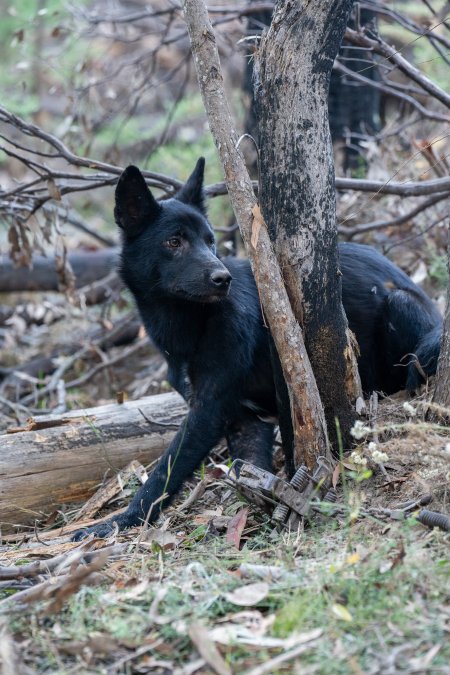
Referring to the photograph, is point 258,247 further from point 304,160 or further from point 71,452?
point 71,452

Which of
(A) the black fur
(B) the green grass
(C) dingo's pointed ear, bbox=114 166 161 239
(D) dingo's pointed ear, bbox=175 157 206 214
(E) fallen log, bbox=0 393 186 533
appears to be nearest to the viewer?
(B) the green grass

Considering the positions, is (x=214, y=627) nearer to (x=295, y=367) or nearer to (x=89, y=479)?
(x=295, y=367)

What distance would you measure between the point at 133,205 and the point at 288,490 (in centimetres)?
204

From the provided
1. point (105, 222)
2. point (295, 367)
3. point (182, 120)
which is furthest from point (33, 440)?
point (182, 120)

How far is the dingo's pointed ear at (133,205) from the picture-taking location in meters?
4.55

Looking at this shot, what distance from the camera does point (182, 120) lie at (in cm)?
1470

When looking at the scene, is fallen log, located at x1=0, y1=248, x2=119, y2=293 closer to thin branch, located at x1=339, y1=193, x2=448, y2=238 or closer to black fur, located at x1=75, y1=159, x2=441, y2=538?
thin branch, located at x1=339, y1=193, x2=448, y2=238

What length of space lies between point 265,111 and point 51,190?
1938 mm

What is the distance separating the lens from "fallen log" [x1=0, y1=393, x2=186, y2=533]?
4672 mm

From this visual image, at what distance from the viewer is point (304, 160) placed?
12.0 feet

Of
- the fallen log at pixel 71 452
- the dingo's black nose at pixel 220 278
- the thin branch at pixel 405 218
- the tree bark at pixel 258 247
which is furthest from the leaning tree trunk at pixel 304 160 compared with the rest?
the thin branch at pixel 405 218

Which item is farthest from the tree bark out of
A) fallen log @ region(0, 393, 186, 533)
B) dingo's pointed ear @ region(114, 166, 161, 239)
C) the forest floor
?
fallen log @ region(0, 393, 186, 533)

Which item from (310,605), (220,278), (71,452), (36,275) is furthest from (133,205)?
(36,275)

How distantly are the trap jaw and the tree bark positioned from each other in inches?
4.3
